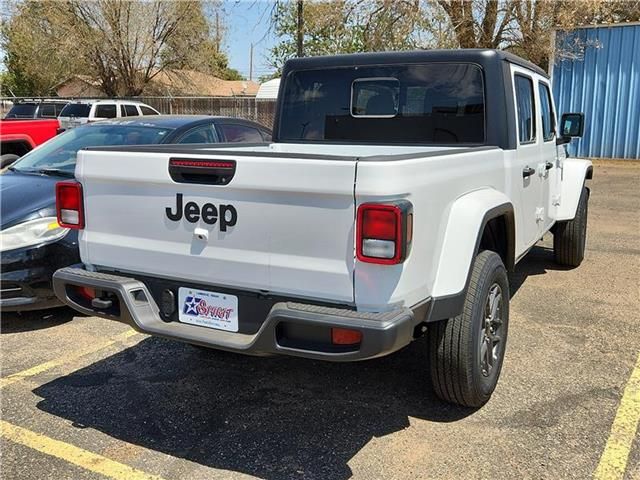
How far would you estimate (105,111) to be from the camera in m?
18.1

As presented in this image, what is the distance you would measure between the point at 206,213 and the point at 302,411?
4.34ft

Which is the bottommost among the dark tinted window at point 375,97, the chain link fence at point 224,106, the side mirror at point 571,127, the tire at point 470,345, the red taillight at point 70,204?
the tire at point 470,345

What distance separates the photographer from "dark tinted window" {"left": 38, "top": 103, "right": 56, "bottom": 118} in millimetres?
19000

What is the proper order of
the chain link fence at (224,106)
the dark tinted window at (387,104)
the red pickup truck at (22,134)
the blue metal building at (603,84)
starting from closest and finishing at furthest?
the dark tinted window at (387,104), the red pickup truck at (22,134), the blue metal building at (603,84), the chain link fence at (224,106)

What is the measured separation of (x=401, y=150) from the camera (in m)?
4.20

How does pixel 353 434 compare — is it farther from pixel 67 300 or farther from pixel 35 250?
pixel 35 250

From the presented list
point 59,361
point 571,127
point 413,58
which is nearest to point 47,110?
point 59,361

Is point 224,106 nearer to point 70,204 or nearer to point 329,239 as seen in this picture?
point 70,204

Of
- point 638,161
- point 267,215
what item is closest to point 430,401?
point 267,215

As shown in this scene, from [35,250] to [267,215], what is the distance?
2647mm

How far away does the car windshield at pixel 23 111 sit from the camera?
19438 mm

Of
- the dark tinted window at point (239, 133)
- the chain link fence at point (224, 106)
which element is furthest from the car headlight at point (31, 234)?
the chain link fence at point (224, 106)

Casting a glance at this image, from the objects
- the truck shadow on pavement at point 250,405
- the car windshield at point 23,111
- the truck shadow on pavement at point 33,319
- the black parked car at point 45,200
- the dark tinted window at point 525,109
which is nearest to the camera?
the truck shadow on pavement at point 250,405

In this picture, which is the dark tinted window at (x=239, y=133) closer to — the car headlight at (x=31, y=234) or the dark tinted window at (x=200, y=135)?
the dark tinted window at (x=200, y=135)
